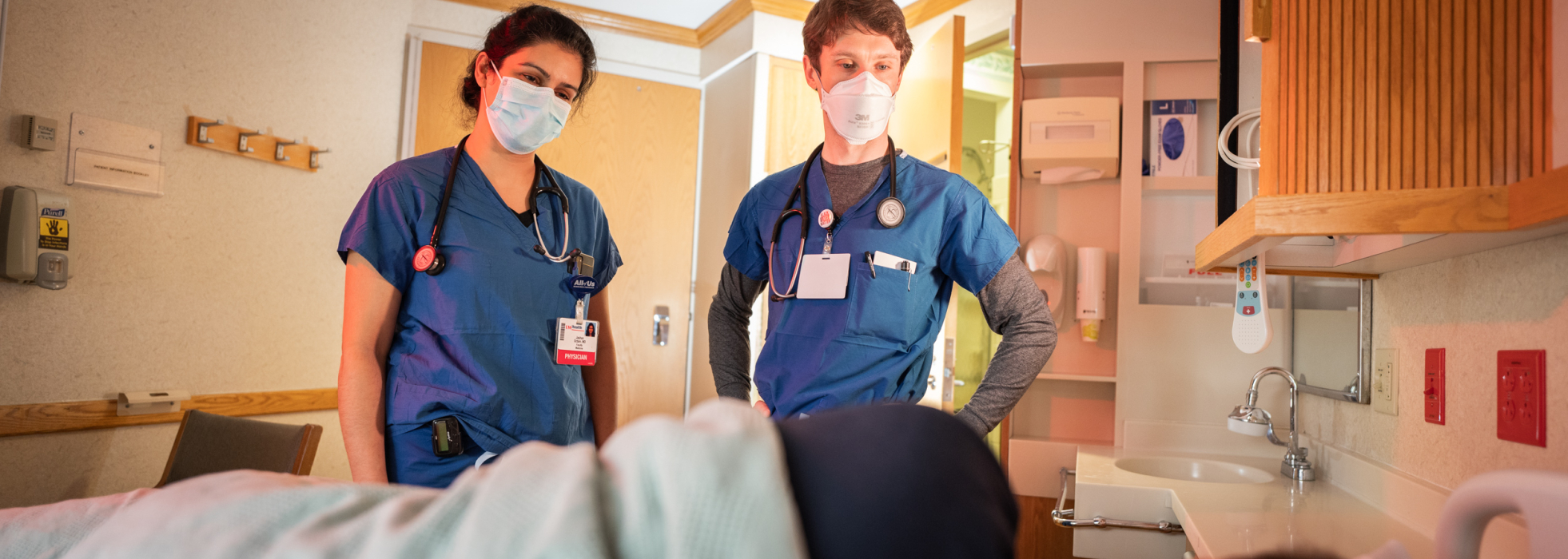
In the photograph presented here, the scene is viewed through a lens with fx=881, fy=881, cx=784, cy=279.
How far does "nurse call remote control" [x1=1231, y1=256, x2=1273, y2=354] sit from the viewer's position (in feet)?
5.70

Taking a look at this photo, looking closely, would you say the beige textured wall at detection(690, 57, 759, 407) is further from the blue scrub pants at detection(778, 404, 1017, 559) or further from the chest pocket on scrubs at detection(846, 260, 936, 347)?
the blue scrub pants at detection(778, 404, 1017, 559)

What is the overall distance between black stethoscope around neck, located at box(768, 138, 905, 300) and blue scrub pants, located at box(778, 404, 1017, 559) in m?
1.08

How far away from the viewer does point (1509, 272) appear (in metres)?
1.33

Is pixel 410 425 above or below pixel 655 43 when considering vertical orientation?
below

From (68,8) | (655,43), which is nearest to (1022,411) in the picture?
(655,43)

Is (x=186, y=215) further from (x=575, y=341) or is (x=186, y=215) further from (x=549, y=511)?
(x=549, y=511)

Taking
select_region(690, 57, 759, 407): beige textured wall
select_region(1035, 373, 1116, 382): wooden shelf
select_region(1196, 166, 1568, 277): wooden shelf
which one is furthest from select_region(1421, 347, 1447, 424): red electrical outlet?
select_region(690, 57, 759, 407): beige textured wall

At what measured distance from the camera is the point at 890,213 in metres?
1.57

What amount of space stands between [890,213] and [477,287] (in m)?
0.72

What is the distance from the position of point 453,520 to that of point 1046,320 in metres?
1.29

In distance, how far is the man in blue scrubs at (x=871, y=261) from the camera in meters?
1.54

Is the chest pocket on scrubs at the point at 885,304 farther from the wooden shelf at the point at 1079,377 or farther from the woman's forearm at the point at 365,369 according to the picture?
the wooden shelf at the point at 1079,377

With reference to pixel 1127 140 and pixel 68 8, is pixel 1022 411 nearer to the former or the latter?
pixel 1127 140

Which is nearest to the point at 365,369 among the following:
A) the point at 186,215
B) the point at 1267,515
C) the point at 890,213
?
the point at 890,213
